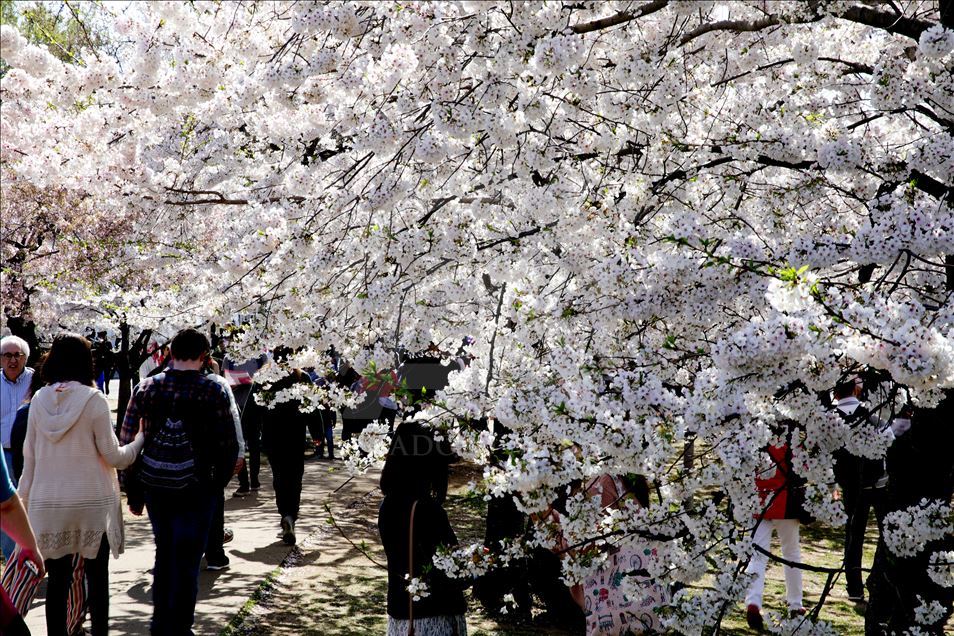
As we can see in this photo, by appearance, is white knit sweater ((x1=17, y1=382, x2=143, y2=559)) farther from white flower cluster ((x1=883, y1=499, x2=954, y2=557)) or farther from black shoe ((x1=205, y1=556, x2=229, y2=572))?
white flower cluster ((x1=883, y1=499, x2=954, y2=557))

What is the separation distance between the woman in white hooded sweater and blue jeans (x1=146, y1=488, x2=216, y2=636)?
288 millimetres

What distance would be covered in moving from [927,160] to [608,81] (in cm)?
205

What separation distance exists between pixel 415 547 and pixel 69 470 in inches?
90.2

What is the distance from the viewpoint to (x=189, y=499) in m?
5.62

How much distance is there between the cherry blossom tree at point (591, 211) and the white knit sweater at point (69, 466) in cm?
146

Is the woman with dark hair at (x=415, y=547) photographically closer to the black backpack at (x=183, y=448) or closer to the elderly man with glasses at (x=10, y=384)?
the black backpack at (x=183, y=448)

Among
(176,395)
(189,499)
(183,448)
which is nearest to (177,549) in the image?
(189,499)

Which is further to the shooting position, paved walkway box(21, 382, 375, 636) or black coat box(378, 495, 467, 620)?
paved walkway box(21, 382, 375, 636)

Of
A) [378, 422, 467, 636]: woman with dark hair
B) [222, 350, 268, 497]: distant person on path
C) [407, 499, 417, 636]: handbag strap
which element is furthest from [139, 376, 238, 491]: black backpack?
[222, 350, 268, 497]: distant person on path

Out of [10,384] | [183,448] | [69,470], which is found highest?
[10,384]

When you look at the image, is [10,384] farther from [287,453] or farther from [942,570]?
[942,570]

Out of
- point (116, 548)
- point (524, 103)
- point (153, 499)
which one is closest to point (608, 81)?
point (524, 103)

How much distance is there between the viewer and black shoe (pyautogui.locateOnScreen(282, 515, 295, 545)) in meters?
9.34

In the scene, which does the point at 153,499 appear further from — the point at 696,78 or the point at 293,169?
the point at 696,78
